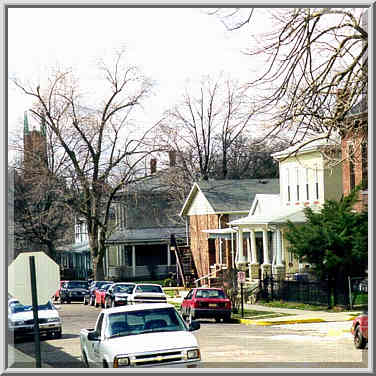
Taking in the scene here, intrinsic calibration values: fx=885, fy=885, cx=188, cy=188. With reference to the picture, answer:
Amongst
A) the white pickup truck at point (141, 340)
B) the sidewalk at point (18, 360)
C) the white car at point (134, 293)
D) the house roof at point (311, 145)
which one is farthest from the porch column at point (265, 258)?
the sidewalk at point (18, 360)

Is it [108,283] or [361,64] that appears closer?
[361,64]

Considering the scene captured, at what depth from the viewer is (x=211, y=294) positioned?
2747 centimetres

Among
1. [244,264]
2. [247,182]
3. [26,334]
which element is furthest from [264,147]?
[244,264]

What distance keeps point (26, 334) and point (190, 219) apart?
7843mm

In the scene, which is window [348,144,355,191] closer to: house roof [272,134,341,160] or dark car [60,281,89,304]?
house roof [272,134,341,160]

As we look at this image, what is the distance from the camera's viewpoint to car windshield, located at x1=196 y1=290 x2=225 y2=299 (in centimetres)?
2630

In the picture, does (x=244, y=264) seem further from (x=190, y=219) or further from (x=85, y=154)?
(x=85, y=154)

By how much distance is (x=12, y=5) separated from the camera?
15758 mm

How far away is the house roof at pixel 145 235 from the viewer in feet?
72.4

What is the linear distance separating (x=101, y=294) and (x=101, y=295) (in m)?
0.12

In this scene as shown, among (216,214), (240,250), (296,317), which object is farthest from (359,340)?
(216,214)

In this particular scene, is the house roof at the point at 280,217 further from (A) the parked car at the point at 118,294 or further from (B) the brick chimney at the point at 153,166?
(A) the parked car at the point at 118,294

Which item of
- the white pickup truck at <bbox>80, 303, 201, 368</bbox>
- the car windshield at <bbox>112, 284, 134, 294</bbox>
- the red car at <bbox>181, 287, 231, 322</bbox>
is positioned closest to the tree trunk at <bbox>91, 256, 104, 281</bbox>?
the car windshield at <bbox>112, 284, 134, 294</bbox>

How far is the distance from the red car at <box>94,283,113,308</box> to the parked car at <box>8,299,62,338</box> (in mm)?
1654
